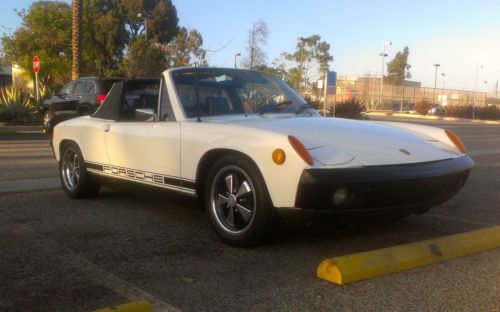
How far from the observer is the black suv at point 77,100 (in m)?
14.4

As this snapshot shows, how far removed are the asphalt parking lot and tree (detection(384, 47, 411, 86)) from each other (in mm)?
84777

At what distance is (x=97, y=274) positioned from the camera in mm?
3521

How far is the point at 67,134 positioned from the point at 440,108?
1864 inches

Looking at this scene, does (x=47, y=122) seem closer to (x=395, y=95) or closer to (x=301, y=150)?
(x=301, y=150)

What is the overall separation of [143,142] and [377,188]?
2265mm

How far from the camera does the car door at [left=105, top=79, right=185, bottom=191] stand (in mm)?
4676

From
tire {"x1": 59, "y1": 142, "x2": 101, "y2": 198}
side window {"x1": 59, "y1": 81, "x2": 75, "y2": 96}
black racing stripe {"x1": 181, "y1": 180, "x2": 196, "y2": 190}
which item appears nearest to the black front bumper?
black racing stripe {"x1": 181, "y1": 180, "x2": 196, "y2": 190}

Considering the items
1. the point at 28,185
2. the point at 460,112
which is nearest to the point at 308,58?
the point at 460,112

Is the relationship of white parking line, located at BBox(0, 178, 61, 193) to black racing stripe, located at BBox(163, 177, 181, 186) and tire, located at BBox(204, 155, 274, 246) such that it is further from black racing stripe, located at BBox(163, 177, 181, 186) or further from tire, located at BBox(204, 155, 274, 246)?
tire, located at BBox(204, 155, 274, 246)

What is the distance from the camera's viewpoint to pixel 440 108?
4903 centimetres

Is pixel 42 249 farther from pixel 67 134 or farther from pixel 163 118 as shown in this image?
pixel 67 134

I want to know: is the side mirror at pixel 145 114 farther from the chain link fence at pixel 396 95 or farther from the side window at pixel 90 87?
the chain link fence at pixel 396 95

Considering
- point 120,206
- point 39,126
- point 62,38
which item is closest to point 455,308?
point 120,206

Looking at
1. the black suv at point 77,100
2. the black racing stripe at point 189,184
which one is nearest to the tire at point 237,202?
the black racing stripe at point 189,184
